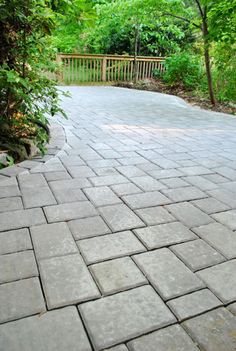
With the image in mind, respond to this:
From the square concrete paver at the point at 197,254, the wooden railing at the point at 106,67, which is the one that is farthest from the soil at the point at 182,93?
the square concrete paver at the point at 197,254

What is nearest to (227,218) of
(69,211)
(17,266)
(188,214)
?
(188,214)

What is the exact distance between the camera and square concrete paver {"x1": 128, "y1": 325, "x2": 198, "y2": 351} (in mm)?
971

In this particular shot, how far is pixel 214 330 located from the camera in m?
1.05

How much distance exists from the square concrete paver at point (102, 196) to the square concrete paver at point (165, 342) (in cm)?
103

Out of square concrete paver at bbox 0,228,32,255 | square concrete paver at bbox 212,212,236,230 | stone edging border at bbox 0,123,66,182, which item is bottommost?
square concrete paver at bbox 212,212,236,230

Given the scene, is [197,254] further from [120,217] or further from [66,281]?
[66,281]

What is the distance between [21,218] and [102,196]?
1.98 ft

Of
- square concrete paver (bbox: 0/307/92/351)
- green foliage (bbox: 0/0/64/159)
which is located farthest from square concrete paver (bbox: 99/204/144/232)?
green foliage (bbox: 0/0/64/159)

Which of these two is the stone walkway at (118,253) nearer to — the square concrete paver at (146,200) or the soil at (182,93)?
the square concrete paver at (146,200)

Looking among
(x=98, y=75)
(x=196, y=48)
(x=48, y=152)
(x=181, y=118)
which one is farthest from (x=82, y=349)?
(x=196, y=48)

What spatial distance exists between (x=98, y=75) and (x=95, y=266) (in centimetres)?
1016

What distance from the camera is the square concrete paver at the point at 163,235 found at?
155 cm

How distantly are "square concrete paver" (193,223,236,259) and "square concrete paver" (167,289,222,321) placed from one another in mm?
342

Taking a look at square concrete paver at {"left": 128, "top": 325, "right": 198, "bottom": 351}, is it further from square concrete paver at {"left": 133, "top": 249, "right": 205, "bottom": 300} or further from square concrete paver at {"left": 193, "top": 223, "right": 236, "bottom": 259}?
square concrete paver at {"left": 193, "top": 223, "right": 236, "bottom": 259}
